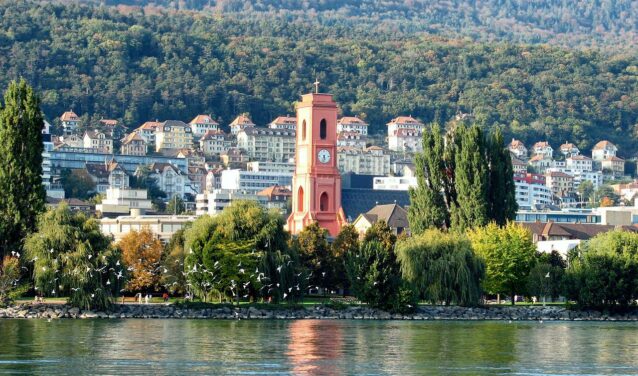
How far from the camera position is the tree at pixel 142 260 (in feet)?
346

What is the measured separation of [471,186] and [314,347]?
4344cm

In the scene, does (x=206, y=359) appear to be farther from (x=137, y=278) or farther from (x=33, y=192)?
(x=137, y=278)

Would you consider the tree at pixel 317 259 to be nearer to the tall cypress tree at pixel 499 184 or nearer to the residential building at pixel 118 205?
the tall cypress tree at pixel 499 184

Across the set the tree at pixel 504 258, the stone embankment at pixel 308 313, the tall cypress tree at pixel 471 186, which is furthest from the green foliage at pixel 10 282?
the tall cypress tree at pixel 471 186

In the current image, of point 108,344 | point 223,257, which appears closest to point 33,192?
point 223,257

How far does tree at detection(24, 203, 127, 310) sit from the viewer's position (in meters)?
89.6

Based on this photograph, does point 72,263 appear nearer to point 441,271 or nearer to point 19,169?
point 19,169

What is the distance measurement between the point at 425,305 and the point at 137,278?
1895 centimetres

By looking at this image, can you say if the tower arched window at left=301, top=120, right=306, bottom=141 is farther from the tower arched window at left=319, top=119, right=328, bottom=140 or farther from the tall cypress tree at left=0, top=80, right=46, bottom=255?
the tall cypress tree at left=0, top=80, right=46, bottom=255

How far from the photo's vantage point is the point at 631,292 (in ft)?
329

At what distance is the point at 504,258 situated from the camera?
106438 millimetres

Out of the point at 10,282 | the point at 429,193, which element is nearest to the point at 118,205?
the point at 429,193

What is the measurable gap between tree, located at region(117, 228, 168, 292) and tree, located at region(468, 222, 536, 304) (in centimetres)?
2021

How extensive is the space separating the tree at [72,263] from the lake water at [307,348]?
9.23ft
